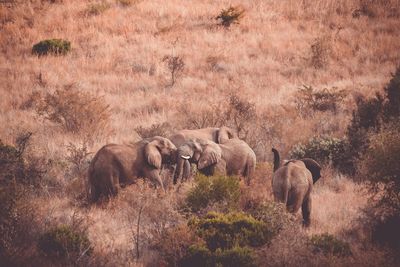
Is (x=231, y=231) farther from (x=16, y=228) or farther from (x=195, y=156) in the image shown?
(x=16, y=228)

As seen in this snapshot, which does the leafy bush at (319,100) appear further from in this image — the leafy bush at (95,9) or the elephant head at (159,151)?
the leafy bush at (95,9)

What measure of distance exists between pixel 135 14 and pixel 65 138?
1387cm

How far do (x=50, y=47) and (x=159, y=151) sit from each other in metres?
13.3

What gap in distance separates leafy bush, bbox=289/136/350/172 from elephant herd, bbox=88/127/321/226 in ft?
7.88

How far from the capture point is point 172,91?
→ 19.4 m

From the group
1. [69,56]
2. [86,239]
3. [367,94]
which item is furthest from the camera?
[69,56]

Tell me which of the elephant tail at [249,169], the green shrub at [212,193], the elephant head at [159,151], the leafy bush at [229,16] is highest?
the leafy bush at [229,16]

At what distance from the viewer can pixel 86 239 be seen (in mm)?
8445

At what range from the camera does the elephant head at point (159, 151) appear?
10.7 m

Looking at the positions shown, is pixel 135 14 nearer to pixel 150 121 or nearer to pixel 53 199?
pixel 150 121

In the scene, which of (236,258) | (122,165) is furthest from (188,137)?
(236,258)

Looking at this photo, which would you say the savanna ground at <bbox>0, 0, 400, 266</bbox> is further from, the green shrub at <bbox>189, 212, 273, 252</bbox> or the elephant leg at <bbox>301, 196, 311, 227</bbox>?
the green shrub at <bbox>189, 212, 273, 252</bbox>

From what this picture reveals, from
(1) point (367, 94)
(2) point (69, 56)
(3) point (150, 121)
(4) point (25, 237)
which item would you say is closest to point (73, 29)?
(2) point (69, 56)

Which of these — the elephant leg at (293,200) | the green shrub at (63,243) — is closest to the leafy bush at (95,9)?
the elephant leg at (293,200)
